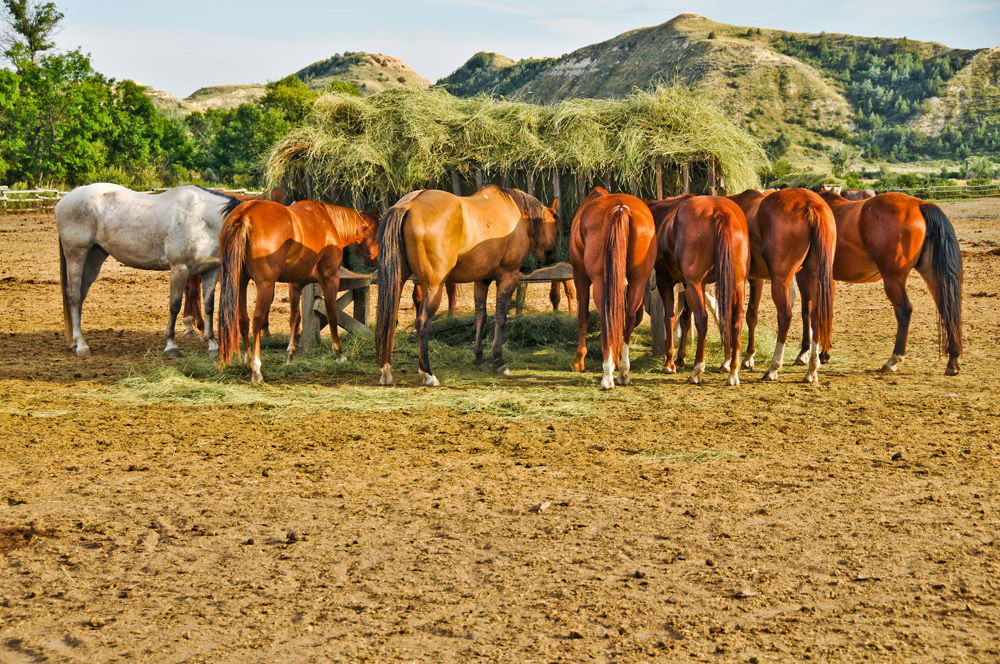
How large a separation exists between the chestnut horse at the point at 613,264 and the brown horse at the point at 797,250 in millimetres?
1227

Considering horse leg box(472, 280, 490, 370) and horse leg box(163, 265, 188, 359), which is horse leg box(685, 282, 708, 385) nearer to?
horse leg box(472, 280, 490, 370)

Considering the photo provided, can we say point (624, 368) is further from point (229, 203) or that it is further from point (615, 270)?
point (229, 203)

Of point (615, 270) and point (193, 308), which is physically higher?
point (615, 270)

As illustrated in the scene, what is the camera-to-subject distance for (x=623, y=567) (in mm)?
4250

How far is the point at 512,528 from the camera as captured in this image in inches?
189

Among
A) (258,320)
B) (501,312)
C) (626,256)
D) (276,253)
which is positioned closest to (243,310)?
(258,320)

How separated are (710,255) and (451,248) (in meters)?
2.61

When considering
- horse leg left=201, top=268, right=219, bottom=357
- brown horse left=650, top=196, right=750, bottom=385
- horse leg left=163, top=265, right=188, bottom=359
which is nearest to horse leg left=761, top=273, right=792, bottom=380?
Result: brown horse left=650, top=196, right=750, bottom=385

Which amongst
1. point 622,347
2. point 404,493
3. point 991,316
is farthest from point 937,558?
point 991,316

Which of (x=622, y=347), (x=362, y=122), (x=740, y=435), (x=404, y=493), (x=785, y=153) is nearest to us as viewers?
(x=404, y=493)

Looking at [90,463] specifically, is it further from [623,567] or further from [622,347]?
[622,347]

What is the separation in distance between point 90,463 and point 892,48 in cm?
10776

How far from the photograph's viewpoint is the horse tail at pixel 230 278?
26.7 feet

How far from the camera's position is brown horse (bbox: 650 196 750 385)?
26.9 ft
